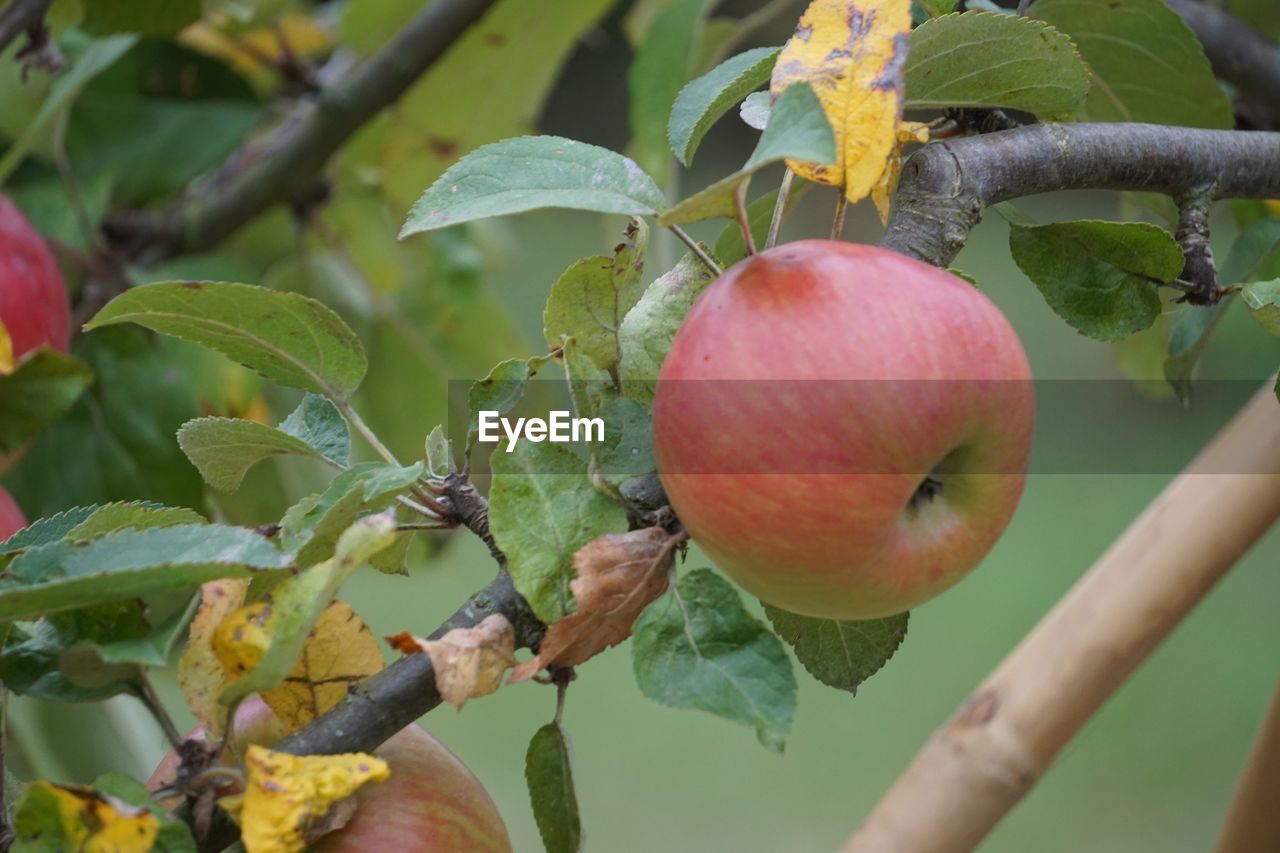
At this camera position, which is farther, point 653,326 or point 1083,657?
point 1083,657

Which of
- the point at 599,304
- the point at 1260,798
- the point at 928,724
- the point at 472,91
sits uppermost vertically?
the point at 599,304

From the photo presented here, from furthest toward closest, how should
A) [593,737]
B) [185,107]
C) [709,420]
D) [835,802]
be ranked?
1. [593,737]
2. [835,802]
3. [185,107]
4. [709,420]

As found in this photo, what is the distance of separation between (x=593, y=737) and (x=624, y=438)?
161cm

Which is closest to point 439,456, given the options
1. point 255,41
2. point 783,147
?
point 783,147

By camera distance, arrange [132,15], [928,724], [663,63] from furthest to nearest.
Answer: [928,724] → [663,63] → [132,15]

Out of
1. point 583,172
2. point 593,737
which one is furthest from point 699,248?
point 593,737

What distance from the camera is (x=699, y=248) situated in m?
0.31

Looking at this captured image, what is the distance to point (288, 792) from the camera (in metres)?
0.26

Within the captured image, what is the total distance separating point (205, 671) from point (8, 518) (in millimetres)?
165

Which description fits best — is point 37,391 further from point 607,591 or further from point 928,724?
point 928,724

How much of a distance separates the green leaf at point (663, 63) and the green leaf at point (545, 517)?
44 centimetres

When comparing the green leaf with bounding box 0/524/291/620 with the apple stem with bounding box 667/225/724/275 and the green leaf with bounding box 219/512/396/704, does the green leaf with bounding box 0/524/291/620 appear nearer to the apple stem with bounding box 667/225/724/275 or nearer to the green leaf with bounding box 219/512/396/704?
the green leaf with bounding box 219/512/396/704

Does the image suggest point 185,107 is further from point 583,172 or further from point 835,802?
point 835,802

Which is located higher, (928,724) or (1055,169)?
(1055,169)
